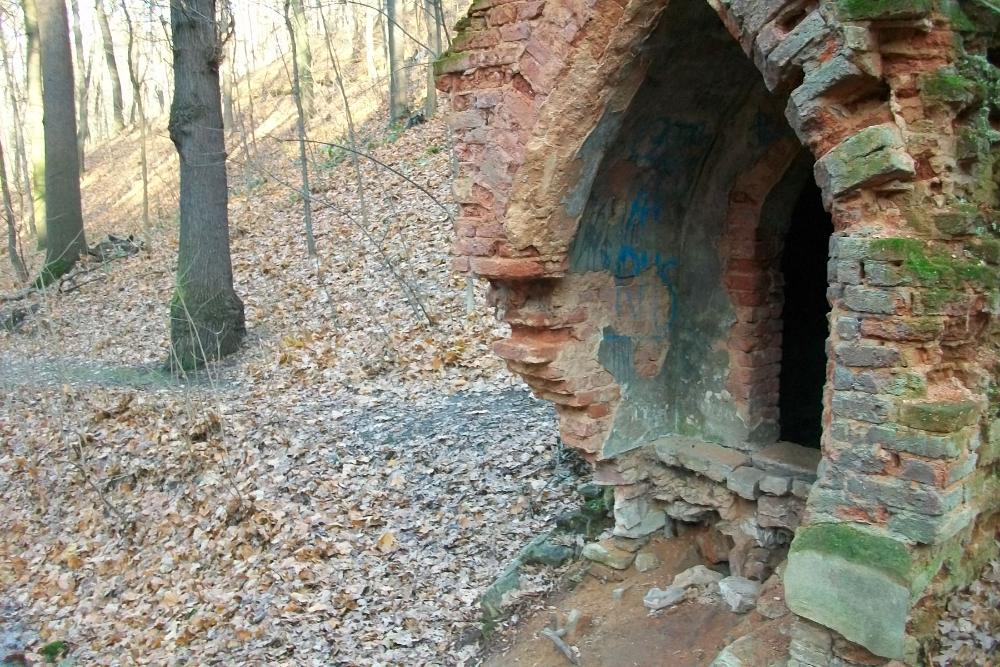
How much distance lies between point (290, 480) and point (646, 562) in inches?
139

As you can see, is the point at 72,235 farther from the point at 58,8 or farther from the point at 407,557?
the point at 407,557

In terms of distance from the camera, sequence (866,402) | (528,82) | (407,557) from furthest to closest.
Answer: (407,557), (528,82), (866,402)

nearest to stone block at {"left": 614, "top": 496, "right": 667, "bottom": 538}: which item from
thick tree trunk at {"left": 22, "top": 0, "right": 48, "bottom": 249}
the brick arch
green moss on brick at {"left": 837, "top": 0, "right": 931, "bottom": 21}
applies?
the brick arch

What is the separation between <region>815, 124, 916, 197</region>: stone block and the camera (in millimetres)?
3461

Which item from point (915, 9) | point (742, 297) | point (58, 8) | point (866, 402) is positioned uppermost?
point (58, 8)

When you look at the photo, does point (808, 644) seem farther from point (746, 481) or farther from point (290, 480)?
point (290, 480)

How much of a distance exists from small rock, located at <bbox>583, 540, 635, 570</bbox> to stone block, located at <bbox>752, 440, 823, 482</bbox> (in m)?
1.27

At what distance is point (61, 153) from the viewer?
618 inches

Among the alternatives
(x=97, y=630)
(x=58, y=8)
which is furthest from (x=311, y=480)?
(x=58, y=8)

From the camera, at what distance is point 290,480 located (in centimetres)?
766

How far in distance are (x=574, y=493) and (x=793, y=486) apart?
2.14m

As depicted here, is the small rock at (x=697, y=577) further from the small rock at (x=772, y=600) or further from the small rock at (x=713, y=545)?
the small rock at (x=772, y=600)

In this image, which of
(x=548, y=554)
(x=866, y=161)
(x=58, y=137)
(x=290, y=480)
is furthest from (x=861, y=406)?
(x=58, y=137)

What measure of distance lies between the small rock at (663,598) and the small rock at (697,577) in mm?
60
